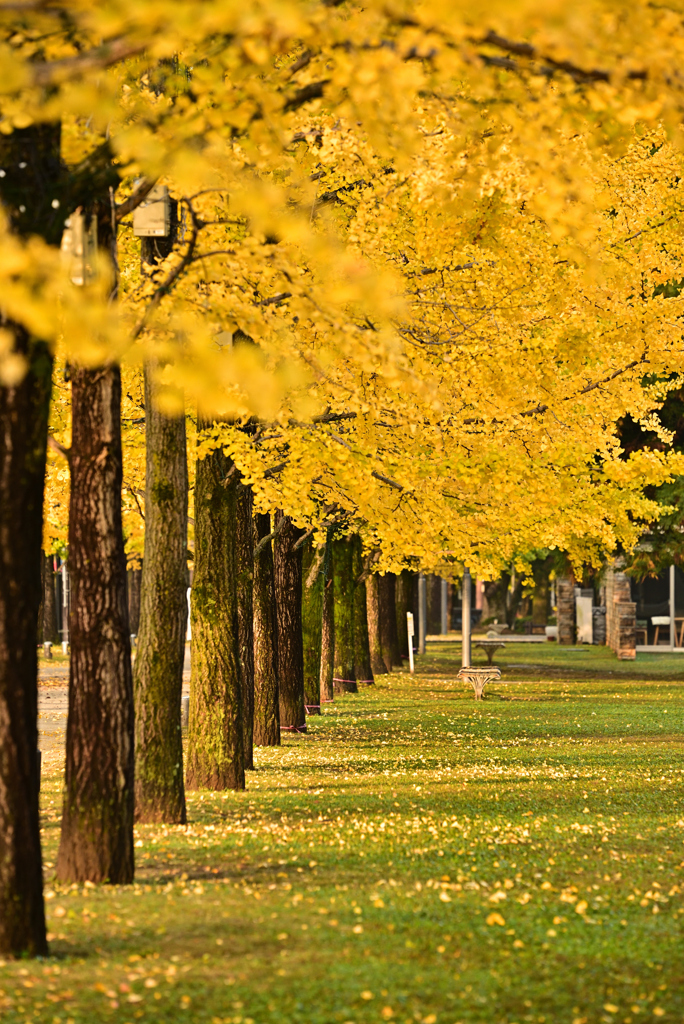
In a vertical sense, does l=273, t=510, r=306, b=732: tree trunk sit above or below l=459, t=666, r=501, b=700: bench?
above

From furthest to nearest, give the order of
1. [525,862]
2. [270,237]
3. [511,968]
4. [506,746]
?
[506,746] → [270,237] → [525,862] → [511,968]

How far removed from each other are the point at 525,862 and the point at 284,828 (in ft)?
8.04

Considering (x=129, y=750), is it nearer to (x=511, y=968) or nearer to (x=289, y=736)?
(x=511, y=968)

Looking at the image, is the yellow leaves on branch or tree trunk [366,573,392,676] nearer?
the yellow leaves on branch

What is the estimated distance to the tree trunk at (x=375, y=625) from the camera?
42.2 metres

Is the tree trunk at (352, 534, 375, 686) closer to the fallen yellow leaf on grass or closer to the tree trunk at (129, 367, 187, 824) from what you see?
the tree trunk at (129, 367, 187, 824)

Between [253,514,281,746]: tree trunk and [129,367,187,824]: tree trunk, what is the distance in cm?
795

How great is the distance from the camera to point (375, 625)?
43.7 meters

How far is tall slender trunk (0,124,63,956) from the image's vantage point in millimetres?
7848

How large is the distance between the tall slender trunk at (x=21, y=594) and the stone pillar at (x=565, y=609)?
158 ft

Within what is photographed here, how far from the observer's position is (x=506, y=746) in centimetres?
2180

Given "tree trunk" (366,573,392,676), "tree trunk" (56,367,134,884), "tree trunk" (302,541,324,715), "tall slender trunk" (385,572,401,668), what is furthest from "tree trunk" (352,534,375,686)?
"tree trunk" (56,367,134,884)

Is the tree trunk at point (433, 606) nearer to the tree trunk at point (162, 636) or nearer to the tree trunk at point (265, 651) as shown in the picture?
the tree trunk at point (265, 651)

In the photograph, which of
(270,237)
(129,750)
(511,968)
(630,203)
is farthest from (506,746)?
(511,968)
